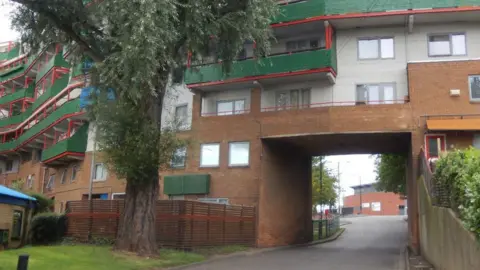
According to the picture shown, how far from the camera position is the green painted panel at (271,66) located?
82.0 ft

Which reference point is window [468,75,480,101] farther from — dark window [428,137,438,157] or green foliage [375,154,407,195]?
green foliage [375,154,407,195]

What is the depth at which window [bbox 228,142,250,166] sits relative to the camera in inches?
1044

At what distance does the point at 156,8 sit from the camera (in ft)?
47.5

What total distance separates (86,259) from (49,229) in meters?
7.87

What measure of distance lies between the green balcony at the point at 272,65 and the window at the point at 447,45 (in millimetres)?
4826

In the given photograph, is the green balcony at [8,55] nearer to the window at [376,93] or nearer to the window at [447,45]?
the window at [376,93]

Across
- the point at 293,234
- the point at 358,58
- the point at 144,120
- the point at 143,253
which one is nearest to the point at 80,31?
the point at 144,120

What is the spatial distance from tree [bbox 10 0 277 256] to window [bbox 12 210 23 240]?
7428mm

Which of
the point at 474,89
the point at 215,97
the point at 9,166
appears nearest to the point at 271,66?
the point at 215,97

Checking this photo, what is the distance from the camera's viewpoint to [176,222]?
19578 mm

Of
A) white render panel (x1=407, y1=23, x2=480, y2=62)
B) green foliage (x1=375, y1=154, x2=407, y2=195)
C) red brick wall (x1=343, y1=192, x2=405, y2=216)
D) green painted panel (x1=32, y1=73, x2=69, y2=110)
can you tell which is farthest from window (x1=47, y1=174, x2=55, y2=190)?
red brick wall (x1=343, y1=192, x2=405, y2=216)

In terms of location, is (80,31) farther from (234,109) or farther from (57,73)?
(57,73)

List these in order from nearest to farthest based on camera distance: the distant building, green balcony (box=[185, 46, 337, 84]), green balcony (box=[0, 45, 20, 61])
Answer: green balcony (box=[185, 46, 337, 84])
green balcony (box=[0, 45, 20, 61])
the distant building

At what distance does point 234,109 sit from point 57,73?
68.0 feet
